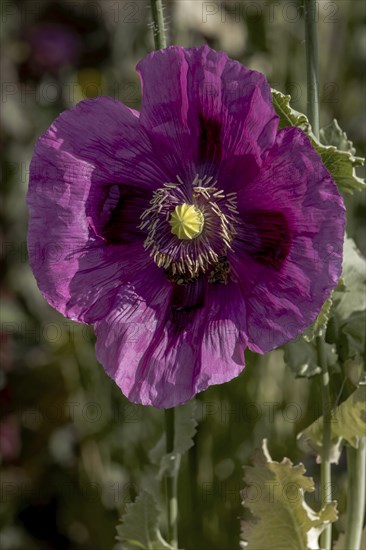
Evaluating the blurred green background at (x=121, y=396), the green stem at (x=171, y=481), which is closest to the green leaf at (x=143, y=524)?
the green stem at (x=171, y=481)

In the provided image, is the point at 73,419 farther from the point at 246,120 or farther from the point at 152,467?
the point at 246,120

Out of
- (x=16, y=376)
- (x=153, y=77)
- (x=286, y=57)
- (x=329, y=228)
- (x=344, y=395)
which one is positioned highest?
(x=286, y=57)

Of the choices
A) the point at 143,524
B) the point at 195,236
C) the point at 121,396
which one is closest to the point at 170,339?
the point at 195,236

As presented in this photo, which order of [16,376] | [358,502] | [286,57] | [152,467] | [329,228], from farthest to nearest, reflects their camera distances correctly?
→ 1. [16,376]
2. [286,57]
3. [152,467]
4. [358,502]
5. [329,228]

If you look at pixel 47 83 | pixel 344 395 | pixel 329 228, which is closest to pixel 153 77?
pixel 329 228

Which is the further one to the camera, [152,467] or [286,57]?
[286,57]

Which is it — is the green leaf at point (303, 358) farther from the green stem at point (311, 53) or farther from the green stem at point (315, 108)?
the green stem at point (311, 53)

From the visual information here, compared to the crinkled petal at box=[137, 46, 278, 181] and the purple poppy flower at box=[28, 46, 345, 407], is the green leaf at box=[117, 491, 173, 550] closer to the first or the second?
the purple poppy flower at box=[28, 46, 345, 407]
